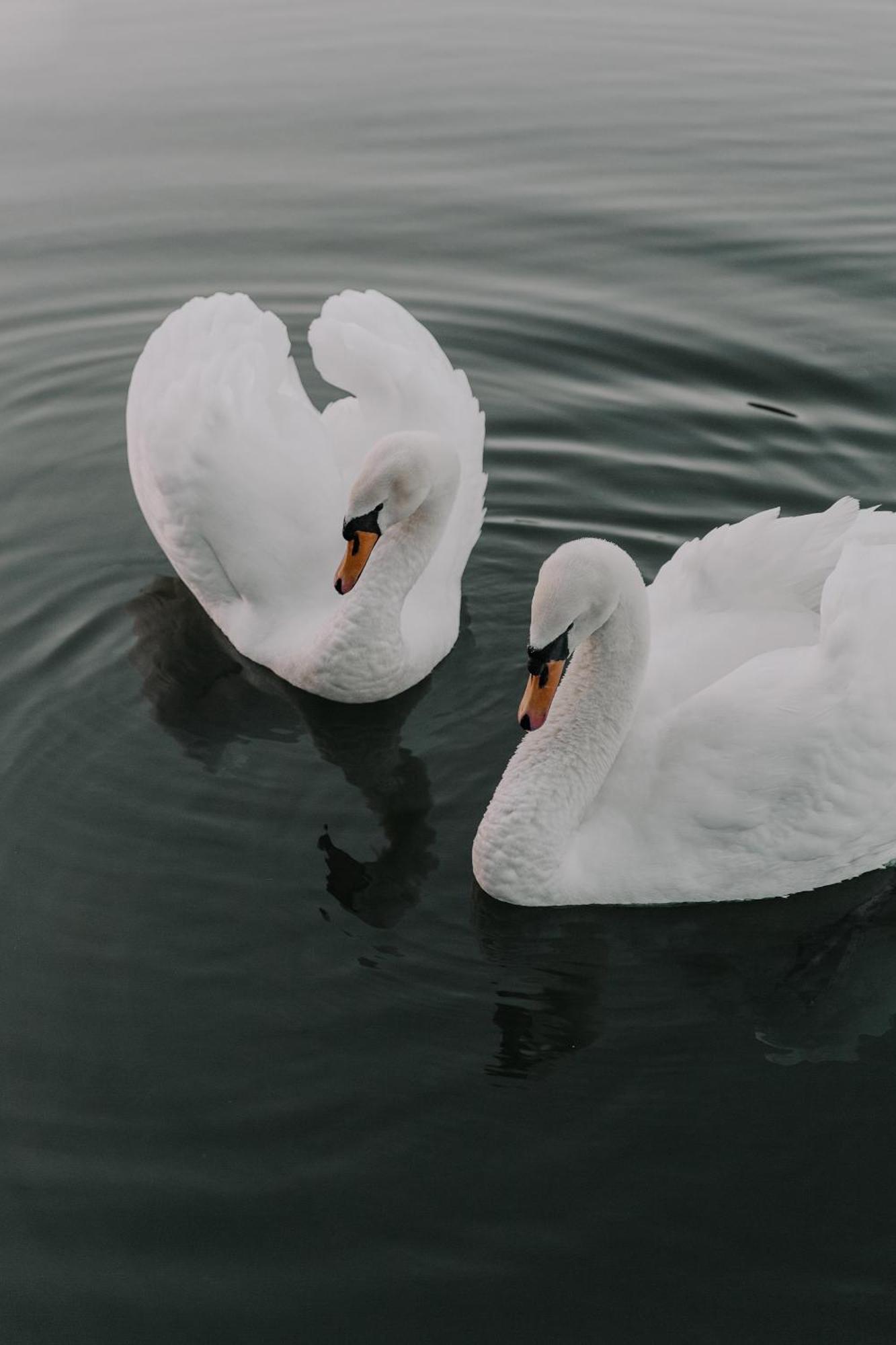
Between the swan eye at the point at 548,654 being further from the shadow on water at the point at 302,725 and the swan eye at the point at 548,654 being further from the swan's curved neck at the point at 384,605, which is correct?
the swan's curved neck at the point at 384,605

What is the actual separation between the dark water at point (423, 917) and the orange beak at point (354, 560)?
877 mm

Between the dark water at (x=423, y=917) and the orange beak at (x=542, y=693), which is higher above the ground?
the orange beak at (x=542, y=693)

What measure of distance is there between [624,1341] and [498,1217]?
60 centimetres

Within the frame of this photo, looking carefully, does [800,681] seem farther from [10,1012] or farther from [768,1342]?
[10,1012]

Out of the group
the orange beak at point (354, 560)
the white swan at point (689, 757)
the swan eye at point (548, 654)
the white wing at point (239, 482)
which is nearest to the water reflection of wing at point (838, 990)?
the white swan at point (689, 757)

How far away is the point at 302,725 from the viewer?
8.27 meters

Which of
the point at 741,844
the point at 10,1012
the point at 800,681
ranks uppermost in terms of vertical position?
the point at 800,681

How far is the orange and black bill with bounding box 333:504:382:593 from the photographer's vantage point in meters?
7.78

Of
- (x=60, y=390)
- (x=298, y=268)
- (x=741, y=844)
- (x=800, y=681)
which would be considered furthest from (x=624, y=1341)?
(x=298, y=268)

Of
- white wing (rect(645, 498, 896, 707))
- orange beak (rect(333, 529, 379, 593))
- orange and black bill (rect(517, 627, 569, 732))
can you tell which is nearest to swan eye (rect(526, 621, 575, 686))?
orange and black bill (rect(517, 627, 569, 732))

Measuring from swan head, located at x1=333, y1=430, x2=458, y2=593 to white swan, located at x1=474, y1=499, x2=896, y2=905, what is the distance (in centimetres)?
150

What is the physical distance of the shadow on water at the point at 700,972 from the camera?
20.1ft

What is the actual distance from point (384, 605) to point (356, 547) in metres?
0.35

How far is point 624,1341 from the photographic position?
4.91 metres
